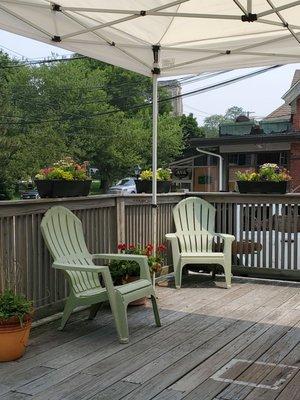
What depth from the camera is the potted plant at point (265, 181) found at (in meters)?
5.20

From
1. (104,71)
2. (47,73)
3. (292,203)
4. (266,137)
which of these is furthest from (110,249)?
(104,71)

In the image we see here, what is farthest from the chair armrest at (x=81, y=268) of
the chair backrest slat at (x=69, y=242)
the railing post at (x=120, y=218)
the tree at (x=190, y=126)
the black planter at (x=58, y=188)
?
the tree at (x=190, y=126)

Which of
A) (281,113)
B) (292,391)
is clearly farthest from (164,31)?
(281,113)

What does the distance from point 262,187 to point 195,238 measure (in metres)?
0.93

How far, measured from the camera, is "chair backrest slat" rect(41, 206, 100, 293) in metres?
3.59

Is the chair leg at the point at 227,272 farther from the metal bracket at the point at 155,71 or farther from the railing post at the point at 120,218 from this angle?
the metal bracket at the point at 155,71

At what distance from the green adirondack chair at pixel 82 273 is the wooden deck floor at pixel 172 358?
0.63 feet

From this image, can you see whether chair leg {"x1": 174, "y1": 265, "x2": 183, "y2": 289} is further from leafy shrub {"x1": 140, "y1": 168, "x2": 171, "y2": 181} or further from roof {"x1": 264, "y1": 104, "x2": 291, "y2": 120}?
roof {"x1": 264, "y1": 104, "x2": 291, "y2": 120}

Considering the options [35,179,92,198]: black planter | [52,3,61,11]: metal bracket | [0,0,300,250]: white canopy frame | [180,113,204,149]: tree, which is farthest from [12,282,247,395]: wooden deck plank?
[180,113,204,149]: tree

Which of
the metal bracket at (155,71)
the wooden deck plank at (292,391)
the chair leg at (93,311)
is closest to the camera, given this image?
the wooden deck plank at (292,391)

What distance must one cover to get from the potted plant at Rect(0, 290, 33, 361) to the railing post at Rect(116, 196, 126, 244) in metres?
1.81

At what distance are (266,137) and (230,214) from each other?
1093cm

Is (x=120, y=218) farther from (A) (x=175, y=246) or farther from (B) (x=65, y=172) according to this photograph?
(B) (x=65, y=172)

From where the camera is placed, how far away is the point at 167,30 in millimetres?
4383
